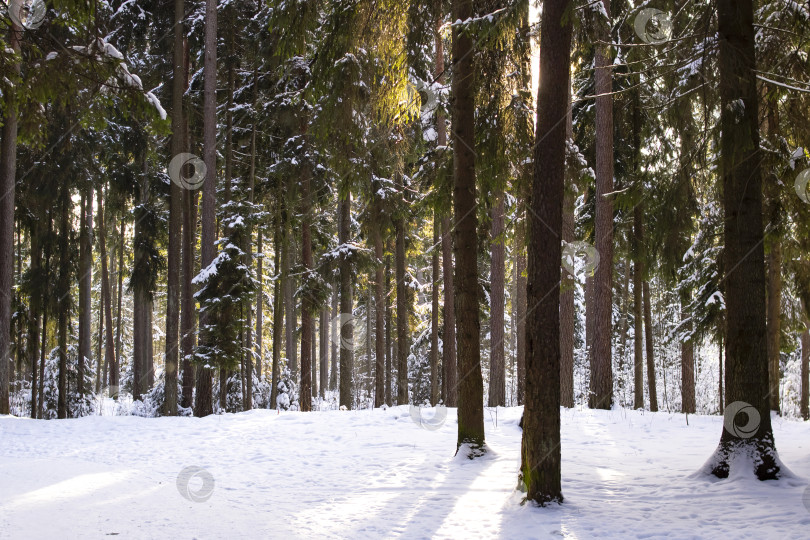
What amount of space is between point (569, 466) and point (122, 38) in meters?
15.7

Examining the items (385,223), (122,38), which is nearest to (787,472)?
(385,223)

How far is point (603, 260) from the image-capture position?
1251 centimetres

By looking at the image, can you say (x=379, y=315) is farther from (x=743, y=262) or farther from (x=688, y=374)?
(x=743, y=262)

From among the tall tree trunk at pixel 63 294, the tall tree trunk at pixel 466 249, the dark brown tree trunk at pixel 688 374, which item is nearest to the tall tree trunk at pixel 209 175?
the tall tree trunk at pixel 63 294

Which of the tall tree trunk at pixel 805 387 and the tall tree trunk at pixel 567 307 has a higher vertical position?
the tall tree trunk at pixel 567 307

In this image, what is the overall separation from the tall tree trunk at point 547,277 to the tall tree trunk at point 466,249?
6.60 ft

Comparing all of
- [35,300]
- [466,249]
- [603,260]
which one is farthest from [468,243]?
[35,300]

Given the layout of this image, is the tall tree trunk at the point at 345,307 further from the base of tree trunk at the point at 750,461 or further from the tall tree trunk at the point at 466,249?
the base of tree trunk at the point at 750,461

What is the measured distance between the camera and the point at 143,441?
1048 cm

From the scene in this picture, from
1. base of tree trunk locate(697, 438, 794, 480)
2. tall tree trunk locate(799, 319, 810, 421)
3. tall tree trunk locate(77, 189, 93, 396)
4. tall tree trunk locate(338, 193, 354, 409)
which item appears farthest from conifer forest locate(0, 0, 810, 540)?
tall tree trunk locate(799, 319, 810, 421)

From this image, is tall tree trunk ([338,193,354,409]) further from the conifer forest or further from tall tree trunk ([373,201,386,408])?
tall tree trunk ([373,201,386,408])

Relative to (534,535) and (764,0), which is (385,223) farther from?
(534,535)

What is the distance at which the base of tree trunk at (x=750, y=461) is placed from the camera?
616cm

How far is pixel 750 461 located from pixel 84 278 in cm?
1858
